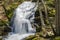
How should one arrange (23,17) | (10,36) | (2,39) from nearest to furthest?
(2,39), (10,36), (23,17)

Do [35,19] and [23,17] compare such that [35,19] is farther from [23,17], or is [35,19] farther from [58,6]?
[58,6]

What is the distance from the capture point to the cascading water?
10.5 meters

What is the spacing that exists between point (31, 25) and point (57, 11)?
12.4 ft

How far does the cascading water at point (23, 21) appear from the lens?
10492 mm

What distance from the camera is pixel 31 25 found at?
35.6 ft

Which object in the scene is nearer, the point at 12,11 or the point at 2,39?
the point at 2,39

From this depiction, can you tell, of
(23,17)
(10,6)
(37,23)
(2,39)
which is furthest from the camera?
(10,6)

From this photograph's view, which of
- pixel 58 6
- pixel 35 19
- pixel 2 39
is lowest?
pixel 2 39

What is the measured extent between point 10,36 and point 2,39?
2.54ft

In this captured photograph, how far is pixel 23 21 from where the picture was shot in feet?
36.7

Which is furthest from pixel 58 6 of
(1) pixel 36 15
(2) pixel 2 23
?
(2) pixel 2 23

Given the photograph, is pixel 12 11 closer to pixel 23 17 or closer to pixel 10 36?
pixel 23 17

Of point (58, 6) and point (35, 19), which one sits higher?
point (58, 6)

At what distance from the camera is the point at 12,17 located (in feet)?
38.9
